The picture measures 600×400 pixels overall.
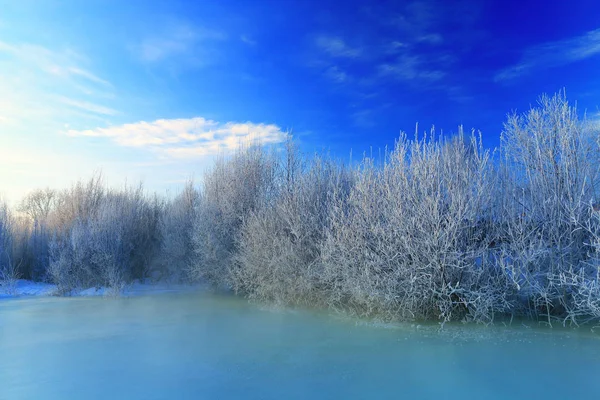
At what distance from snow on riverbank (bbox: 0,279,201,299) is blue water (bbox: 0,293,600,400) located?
18.5 feet

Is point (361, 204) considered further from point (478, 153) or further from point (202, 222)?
point (202, 222)

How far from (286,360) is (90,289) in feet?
44.5

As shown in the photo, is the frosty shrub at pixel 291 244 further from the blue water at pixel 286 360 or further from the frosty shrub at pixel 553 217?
the frosty shrub at pixel 553 217

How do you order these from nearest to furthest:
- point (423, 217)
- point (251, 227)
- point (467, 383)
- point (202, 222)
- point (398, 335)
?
1. point (467, 383)
2. point (398, 335)
3. point (423, 217)
4. point (251, 227)
5. point (202, 222)

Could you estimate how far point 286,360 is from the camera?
23.8ft

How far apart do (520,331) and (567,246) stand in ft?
8.24

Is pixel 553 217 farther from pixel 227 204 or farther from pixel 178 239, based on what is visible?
pixel 178 239

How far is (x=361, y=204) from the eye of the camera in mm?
10922

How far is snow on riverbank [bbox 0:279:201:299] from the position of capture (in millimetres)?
16520

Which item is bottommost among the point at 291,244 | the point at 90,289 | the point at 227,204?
the point at 90,289

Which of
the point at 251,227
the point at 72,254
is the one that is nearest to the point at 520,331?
the point at 251,227

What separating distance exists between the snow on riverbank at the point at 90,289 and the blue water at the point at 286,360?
5.64 meters

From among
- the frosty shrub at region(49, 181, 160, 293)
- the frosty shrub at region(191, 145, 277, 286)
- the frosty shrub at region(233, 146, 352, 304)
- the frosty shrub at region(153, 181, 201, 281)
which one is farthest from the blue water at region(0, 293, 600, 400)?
the frosty shrub at region(153, 181, 201, 281)

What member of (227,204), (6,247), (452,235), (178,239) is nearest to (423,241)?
(452,235)
